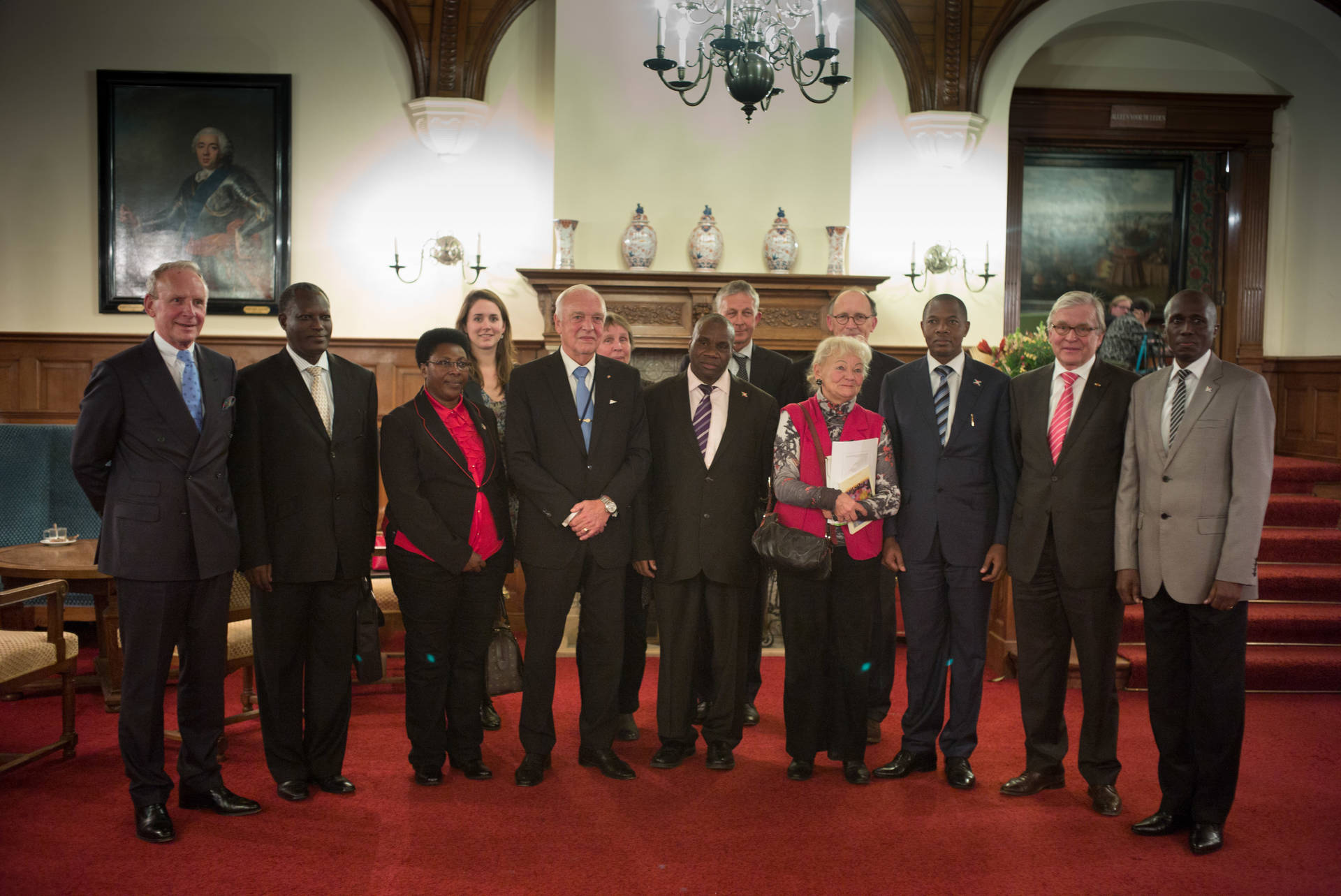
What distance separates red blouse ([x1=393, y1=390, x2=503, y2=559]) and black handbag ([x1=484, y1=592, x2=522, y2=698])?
0.24 meters

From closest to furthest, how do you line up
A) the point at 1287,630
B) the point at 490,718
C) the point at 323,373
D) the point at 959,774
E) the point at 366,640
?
the point at 323,373 < the point at 366,640 < the point at 959,774 < the point at 490,718 < the point at 1287,630

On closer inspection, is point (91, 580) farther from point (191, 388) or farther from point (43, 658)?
point (191, 388)

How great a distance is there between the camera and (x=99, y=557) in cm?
294

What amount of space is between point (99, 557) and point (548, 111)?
583 cm

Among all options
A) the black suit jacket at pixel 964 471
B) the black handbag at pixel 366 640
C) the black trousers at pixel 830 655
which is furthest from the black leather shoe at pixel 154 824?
the black suit jacket at pixel 964 471

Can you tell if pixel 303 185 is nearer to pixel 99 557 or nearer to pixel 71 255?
pixel 71 255

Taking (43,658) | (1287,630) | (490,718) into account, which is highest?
(43,658)

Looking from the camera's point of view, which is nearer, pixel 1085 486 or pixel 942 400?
pixel 1085 486

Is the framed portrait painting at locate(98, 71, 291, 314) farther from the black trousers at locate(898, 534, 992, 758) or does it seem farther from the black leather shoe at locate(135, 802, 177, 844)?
the black trousers at locate(898, 534, 992, 758)

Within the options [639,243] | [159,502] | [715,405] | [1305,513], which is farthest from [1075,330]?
[639,243]

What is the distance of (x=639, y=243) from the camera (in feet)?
24.1

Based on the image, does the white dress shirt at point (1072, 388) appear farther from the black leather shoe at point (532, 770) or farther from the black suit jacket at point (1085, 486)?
the black leather shoe at point (532, 770)

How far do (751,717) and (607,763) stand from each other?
0.85m

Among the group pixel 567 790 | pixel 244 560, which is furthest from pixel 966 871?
pixel 244 560
